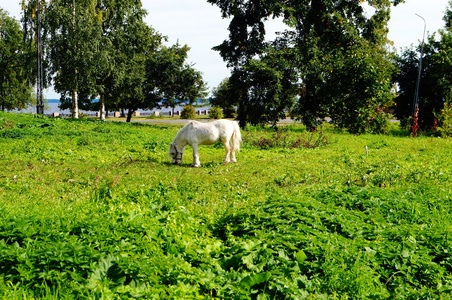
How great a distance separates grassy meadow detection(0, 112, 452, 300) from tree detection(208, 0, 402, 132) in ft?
56.5

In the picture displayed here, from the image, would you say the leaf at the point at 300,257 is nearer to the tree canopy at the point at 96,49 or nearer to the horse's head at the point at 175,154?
the horse's head at the point at 175,154

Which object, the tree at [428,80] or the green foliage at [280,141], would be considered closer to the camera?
the green foliage at [280,141]

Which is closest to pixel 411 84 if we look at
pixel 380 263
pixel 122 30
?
pixel 122 30

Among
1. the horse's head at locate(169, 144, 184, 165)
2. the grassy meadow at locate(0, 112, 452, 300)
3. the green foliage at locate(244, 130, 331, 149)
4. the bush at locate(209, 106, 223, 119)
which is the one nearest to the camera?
the grassy meadow at locate(0, 112, 452, 300)

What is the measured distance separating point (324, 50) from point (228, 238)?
2482 cm

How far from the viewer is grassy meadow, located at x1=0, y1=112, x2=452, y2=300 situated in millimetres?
4703

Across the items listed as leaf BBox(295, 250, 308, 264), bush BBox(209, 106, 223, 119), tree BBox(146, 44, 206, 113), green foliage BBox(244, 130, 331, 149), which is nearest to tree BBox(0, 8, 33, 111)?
tree BBox(146, 44, 206, 113)

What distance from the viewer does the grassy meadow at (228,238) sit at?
4.70m

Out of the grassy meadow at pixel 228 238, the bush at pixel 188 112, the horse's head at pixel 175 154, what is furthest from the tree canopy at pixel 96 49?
the grassy meadow at pixel 228 238

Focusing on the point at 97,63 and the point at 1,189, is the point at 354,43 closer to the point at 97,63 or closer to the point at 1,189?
the point at 97,63

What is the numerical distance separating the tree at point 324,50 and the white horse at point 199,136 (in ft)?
42.3

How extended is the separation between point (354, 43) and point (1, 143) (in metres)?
23.6

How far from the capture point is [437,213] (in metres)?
7.71

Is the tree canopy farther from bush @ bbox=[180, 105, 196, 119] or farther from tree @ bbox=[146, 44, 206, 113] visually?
bush @ bbox=[180, 105, 196, 119]
